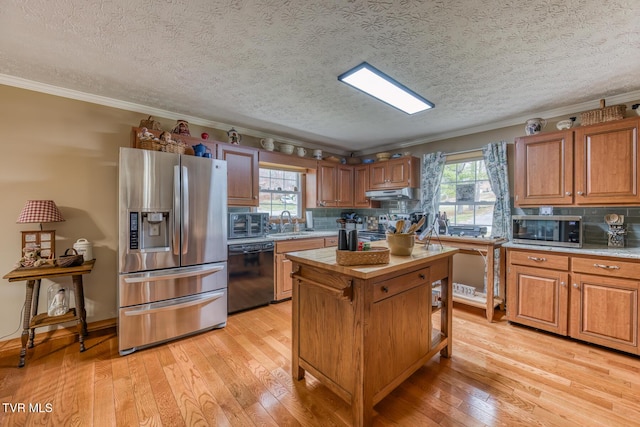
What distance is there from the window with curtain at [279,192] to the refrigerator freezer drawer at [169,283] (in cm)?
148

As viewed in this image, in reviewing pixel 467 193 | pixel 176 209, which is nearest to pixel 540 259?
pixel 467 193

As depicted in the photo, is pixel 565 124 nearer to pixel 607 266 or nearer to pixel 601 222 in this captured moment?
pixel 601 222

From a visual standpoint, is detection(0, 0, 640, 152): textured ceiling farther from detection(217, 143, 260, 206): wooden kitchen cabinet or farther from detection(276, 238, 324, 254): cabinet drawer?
detection(276, 238, 324, 254): cabinet drawer

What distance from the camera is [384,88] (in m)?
2.49

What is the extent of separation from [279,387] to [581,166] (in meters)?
3.54

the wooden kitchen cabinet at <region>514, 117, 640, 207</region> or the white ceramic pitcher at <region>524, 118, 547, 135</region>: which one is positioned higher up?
the white ceramic pitcher at <region>524, 118, 547, 135</region>

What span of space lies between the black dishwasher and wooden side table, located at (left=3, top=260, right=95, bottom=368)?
134 centimetres

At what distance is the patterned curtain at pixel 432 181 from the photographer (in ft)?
13.3

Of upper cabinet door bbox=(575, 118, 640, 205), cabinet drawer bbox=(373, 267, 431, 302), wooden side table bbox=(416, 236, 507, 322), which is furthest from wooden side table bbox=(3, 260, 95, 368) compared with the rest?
upper cabinet door bbox=(575, 118, 640, 205)

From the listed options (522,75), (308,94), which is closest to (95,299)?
(308,94)

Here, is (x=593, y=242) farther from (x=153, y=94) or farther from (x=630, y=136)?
(x=153, y=94)

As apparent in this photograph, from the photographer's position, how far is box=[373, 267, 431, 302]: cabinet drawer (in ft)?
5.13

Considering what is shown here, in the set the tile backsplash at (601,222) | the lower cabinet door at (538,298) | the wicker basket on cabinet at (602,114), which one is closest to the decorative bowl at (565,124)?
the wicker basket on cabinet at (602,114)

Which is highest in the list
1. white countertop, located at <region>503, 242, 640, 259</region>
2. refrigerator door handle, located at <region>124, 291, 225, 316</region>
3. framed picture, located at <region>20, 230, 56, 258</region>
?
framed picture, located at <region>20, 230, 56, 258</region>
